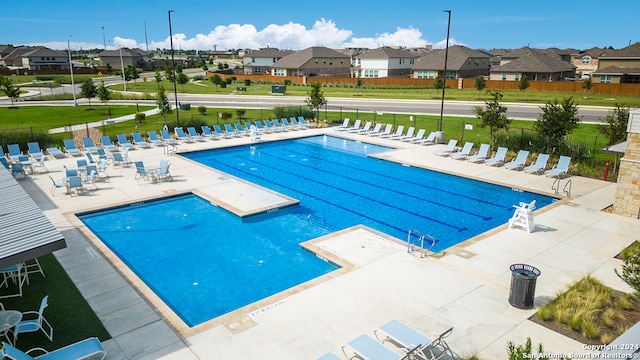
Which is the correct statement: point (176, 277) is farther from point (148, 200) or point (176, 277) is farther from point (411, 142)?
point (411, 142)

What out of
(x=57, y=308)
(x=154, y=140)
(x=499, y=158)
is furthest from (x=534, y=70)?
(x=57, y=308)

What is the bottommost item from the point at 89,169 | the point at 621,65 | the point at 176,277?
the point at 176,277

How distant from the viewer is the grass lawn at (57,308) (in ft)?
27.1

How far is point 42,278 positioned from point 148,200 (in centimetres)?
628

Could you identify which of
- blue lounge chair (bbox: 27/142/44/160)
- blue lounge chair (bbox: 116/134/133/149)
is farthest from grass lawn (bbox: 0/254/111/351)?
blue lounge chair (bbox: 116/134/133/149)

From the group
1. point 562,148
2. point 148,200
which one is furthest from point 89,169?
point 562,148

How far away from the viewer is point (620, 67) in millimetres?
72938

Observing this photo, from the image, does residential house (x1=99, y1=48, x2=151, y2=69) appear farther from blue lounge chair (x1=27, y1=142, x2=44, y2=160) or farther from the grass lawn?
the grass lawn

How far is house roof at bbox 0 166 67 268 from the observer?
24.0 feet

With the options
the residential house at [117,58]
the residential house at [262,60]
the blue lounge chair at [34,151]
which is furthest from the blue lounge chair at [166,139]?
the residential house at [117,58]

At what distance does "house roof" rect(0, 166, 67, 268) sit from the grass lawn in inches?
70.7

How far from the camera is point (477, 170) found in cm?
2100

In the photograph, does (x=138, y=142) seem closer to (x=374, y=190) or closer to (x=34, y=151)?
(x=34, y=151)

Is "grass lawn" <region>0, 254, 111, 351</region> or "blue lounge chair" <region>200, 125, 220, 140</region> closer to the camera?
"grass lawn" <region>0, 254, 111, 351</region>
